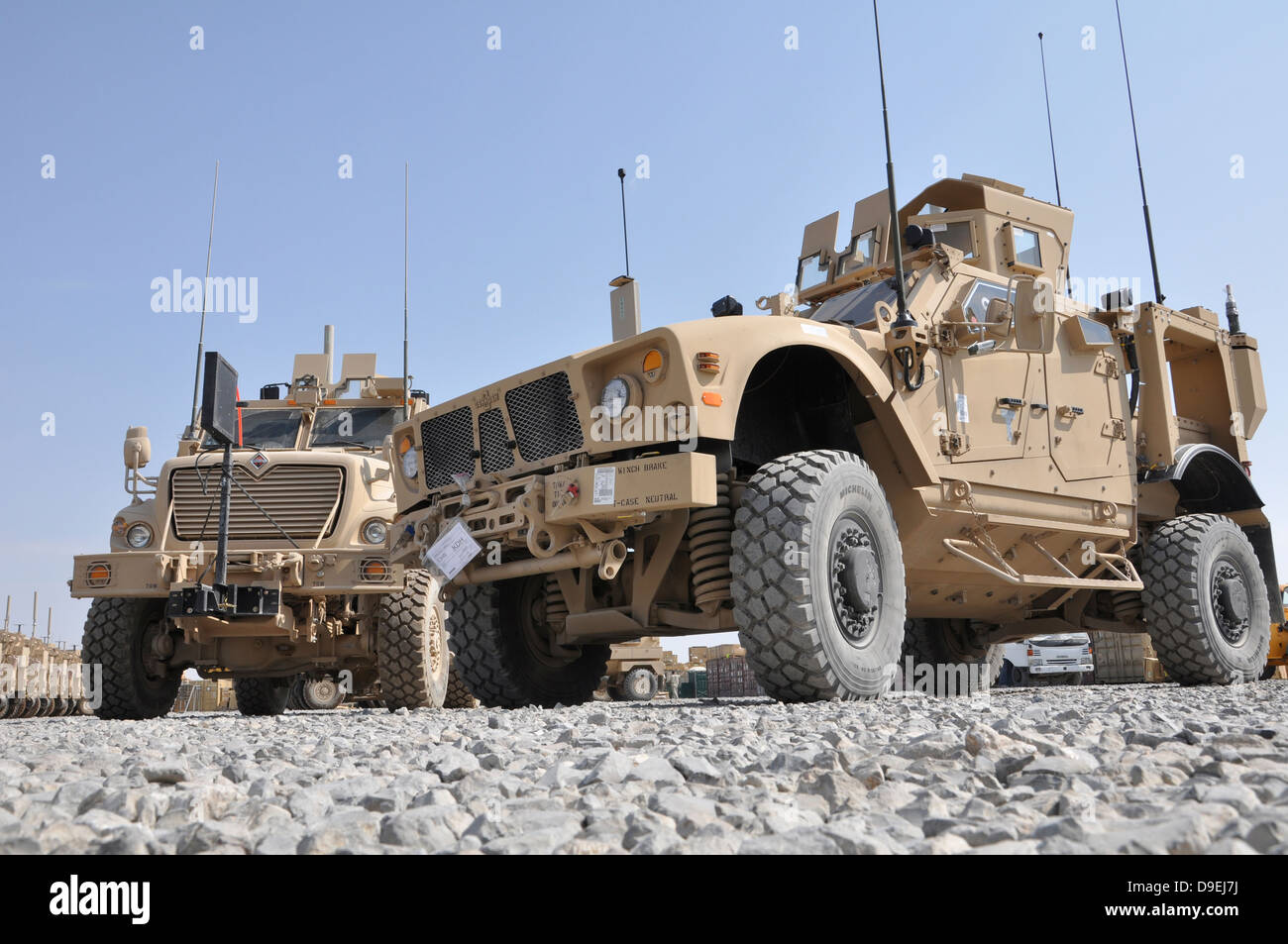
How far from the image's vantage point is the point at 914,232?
654cm

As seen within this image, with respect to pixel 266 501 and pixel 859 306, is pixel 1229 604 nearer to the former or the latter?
pixel 859 306

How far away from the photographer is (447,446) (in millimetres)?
6355

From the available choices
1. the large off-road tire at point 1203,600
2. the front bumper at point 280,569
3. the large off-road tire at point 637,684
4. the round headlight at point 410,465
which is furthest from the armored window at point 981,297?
the large off-road tire at point 637,684

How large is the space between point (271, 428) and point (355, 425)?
0.74 meters

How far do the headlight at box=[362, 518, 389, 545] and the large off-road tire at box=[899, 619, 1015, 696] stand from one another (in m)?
4.45

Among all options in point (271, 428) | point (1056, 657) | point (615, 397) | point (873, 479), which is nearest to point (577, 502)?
point (615, 397)

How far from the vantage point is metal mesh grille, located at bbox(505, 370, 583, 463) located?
18.2 ft

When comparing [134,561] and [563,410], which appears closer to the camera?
[563,410]

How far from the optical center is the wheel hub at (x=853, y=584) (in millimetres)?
5035

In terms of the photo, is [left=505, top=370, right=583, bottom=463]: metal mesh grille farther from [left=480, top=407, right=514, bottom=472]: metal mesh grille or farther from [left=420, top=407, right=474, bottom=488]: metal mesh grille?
[left=420, top=407, right=474, bottom=488]: metal mesh grille

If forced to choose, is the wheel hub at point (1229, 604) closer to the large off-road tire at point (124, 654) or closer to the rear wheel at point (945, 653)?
the rear wheel at point (945, 653)
